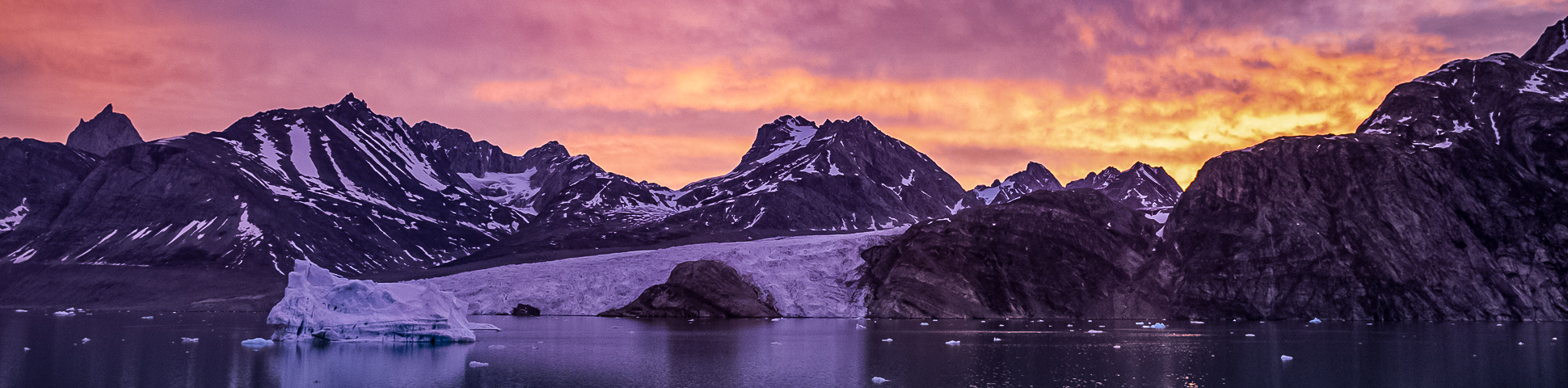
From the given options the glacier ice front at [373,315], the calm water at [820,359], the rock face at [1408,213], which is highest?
the rock face at [1408,213]

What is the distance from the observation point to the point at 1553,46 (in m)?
134

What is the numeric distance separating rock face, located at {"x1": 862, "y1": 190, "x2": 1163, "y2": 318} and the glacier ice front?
210ft

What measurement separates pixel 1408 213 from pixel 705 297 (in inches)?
3183

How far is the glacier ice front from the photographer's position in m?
69.1

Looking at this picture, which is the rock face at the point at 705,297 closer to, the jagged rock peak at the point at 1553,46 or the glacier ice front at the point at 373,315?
the glacier ice front at the point at 373,315

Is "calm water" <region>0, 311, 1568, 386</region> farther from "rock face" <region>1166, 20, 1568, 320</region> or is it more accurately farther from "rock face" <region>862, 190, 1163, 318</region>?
"rock face" <region>862, 190, 1163, 318</region>

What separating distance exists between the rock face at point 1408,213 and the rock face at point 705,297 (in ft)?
167

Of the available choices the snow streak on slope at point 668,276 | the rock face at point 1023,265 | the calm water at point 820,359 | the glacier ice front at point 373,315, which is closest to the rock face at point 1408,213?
the rock face at point 1023,265

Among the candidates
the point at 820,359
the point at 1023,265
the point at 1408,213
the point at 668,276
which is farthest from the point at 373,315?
the point at 1408,213

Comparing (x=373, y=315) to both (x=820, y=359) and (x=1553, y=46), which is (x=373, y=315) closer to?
(x=820, y=359)

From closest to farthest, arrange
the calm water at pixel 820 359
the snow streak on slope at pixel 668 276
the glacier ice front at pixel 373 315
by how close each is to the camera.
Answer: the calm water at pixel 820 359 < the glacier ice front at pixel 373 315 < the snow streak on slope at pixel 668 276

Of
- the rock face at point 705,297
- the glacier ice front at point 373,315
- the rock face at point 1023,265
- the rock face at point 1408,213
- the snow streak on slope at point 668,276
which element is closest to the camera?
the glacier ice front at point 373,315

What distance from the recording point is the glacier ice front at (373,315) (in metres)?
69.1

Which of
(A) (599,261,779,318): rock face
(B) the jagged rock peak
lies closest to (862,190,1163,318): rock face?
(A) (599,261,779,318): rock face
